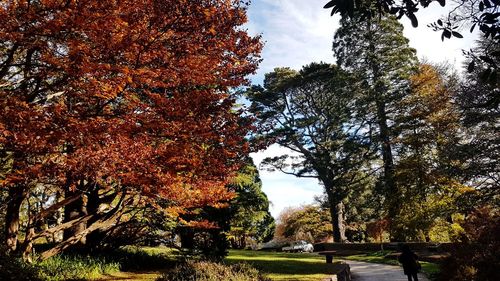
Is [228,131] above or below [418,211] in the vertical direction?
above

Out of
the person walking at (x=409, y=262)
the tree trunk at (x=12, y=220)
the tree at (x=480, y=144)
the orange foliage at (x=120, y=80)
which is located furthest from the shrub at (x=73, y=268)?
the tree at (x=480, y=144)

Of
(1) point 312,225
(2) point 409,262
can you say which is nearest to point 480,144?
(2) point 409,262

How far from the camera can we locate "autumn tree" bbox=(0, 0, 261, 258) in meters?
6.38

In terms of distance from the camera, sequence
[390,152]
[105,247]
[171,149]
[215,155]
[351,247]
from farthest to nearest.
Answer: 1. [351,247]
2. [390,152]
3. [105,247]
4. [215,155]
5. [171,149]

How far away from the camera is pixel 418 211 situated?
75.3 feet

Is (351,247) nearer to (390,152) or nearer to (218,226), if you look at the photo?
(390,152)

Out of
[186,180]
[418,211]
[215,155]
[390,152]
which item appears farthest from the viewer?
[390,152]

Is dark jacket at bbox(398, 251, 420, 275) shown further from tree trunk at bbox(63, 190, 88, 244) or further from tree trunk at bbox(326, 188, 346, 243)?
tree trunk at bbox(326, 188, 346, 243)

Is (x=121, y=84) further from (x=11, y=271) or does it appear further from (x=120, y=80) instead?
(x=11, y=271)

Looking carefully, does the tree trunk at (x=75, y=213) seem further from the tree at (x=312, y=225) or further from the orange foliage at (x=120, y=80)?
the tree at (x=312, y=225)

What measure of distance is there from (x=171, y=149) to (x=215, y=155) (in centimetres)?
146

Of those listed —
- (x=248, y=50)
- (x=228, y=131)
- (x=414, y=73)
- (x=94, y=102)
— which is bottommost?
(x=228, y=131)

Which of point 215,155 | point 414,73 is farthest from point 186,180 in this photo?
point 414,73

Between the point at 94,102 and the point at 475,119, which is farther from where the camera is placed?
the point at 475,119
